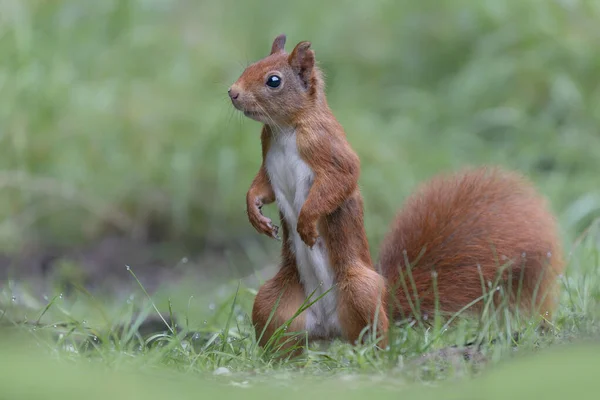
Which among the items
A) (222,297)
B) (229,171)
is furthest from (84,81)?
(222,297)

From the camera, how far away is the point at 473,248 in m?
4.36

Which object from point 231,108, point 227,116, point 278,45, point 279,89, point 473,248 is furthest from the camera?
point 231,108

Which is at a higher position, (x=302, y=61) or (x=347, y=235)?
(x=302, y=61)

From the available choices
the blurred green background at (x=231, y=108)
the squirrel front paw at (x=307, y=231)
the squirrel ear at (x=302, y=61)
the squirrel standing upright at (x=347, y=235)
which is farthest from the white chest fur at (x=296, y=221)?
the blurred green background at (x=231, y=108)

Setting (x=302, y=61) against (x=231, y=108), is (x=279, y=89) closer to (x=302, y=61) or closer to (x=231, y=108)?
(x=302, y=61)

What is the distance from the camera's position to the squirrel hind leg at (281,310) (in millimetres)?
3984

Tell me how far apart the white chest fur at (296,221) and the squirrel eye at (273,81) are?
0.18 metres

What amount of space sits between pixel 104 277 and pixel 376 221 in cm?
194

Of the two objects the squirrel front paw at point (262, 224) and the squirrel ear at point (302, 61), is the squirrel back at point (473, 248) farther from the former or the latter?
the squirrel ear at point (302, 61)

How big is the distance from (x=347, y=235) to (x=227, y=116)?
125 inches

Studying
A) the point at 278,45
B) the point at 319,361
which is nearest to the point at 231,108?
the point at 278,45

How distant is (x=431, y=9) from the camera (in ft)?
32.3

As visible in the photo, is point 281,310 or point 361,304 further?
point 281,310

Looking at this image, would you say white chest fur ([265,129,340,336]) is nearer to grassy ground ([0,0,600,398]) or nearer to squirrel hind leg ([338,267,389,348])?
squirrel hind leg ([338,267,389,348])
